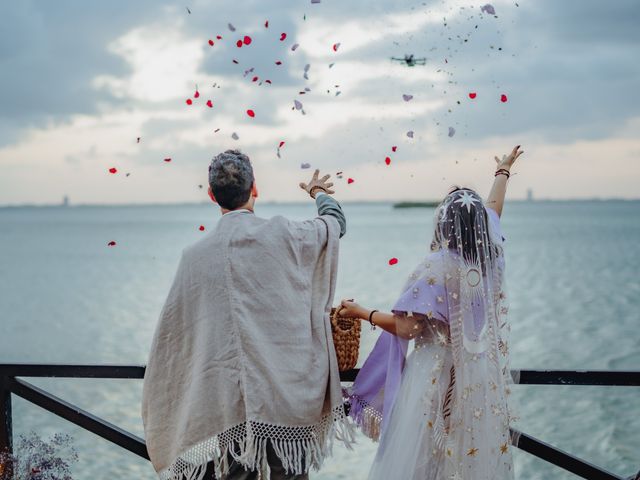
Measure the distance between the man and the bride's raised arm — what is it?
0.80 metres

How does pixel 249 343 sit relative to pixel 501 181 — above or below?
below

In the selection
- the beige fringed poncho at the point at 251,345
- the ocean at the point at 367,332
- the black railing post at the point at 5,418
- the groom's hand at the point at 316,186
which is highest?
→ the groom's hand at the point at 316,186

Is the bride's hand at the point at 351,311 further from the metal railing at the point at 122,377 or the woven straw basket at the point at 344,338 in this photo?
the metal railing at the point at 122,377

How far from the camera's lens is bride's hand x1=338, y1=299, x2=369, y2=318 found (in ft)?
9.62

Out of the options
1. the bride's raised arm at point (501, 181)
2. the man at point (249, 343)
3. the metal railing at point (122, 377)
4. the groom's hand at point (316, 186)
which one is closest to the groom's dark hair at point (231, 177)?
the man at point (249, 343)

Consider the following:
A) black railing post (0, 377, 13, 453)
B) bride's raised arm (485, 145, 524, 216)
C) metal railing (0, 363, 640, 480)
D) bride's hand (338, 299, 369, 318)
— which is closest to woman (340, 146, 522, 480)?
bride's hand (338, 299, 369, 318)

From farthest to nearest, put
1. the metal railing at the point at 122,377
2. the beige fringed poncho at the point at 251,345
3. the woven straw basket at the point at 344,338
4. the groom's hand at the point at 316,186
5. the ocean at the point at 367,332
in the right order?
1. the ocean at the point at 367,332
2. the groom's hand at the point at 316,186
3. the metal railing at the point at 122,377
4. the woven straw basket at the point at 344,338
5. the beige fringed poncho at the point at 251,345

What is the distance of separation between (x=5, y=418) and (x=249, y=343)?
1.27 metres

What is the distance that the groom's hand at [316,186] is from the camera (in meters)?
3.33

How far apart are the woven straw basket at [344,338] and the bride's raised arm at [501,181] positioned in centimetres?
85

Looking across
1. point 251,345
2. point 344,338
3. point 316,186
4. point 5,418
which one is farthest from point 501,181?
point 5,418

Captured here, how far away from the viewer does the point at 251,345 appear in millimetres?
2846

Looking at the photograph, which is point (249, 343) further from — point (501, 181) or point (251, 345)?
point (501, 181)

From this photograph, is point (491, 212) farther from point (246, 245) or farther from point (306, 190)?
point (246, 245)
